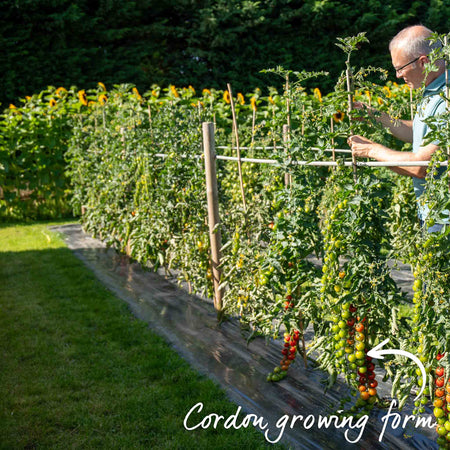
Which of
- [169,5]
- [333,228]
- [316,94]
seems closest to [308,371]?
[333,228]

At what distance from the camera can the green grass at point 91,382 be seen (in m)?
2.63

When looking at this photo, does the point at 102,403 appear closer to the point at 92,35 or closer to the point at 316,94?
the point at 316,94

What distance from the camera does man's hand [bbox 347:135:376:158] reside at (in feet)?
7.89

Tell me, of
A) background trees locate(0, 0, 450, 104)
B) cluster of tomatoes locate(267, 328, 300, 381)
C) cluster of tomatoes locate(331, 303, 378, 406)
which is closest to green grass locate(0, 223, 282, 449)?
cluster of tomatoes locate(267, 328, 300, 381)

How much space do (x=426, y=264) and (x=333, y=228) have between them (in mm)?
505

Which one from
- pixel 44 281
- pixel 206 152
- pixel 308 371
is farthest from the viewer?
pixel 44 281

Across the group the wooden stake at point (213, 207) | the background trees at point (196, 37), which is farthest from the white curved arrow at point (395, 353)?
Result: the background trees at point (196, 37)

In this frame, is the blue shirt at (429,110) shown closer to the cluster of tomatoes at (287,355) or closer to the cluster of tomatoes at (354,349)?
the cluster of tomatoes at (354,349)

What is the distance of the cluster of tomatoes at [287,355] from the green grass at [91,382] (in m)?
0.33

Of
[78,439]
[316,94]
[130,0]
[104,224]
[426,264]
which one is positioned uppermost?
[130,0]

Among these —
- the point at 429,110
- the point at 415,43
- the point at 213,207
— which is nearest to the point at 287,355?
the point at 213,207

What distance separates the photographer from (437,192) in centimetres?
200

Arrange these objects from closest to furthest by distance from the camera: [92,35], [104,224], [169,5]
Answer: [104,224]
[92,35]
[169,5]

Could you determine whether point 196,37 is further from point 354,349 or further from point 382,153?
point 354,349
